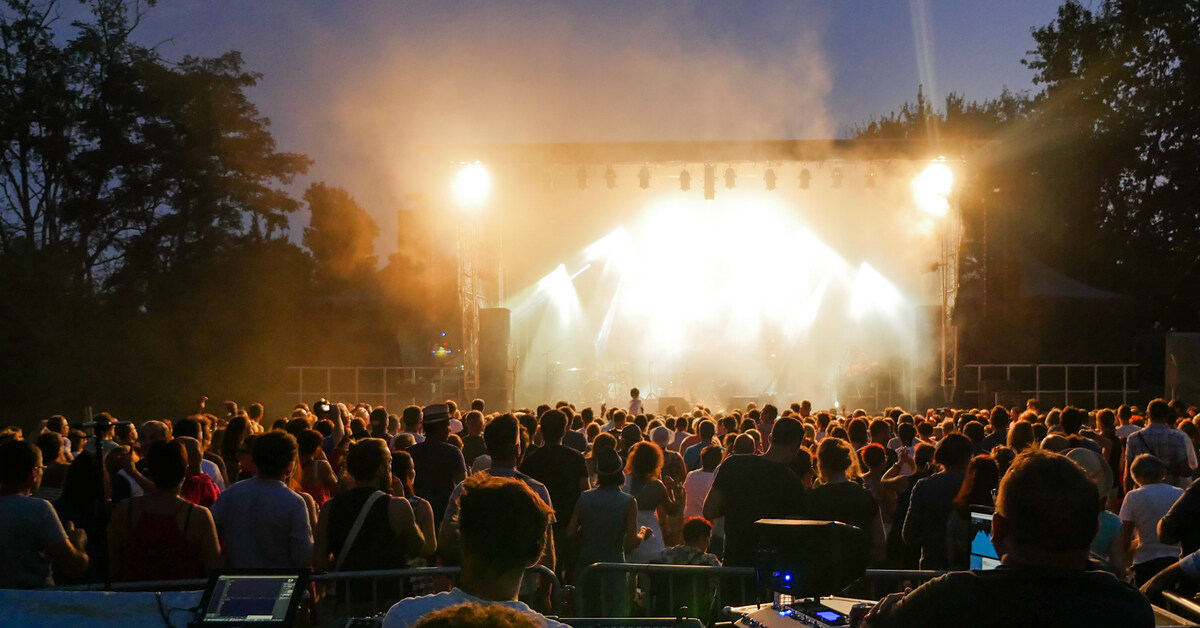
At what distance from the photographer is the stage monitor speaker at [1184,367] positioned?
57.6ft

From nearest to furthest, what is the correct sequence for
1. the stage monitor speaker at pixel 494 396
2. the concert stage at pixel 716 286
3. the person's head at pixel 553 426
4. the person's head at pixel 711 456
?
the person's head at pixel 553 426, the person's head at pixel 711 456, the stage monitor speaker at pixel 494 396, the concert stage at pixel 716 286

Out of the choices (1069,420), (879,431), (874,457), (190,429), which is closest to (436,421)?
(190,429)

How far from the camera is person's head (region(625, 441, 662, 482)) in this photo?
6.20 metres

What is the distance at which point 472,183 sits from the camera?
19734mm

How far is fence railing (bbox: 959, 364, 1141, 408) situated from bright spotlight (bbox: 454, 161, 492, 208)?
10538mm

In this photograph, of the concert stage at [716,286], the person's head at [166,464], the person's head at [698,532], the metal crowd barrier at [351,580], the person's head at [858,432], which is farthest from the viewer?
the concert stage at [716,286]

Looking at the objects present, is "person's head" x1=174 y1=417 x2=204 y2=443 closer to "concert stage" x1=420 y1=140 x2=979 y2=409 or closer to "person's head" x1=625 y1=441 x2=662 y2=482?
"person's head" x1=625 y1=441 x2=662 y2=482

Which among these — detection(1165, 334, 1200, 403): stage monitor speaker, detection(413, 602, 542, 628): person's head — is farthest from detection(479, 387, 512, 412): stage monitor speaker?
detection(413, 602, 542, 628): person's head

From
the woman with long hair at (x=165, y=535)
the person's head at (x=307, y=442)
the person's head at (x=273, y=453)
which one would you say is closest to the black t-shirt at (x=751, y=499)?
the person's head at (x=273, y=453)

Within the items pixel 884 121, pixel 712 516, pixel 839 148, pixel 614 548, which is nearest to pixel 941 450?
pixel 712 516

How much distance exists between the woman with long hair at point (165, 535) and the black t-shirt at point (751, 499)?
104 inches

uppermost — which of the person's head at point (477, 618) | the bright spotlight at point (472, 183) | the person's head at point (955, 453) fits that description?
the bright spotlight at point (472, 183)

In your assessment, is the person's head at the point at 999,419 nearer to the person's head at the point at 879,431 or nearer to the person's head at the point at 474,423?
the person's head at the point at 879,431

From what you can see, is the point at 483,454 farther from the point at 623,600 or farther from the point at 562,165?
the point at 562,165
